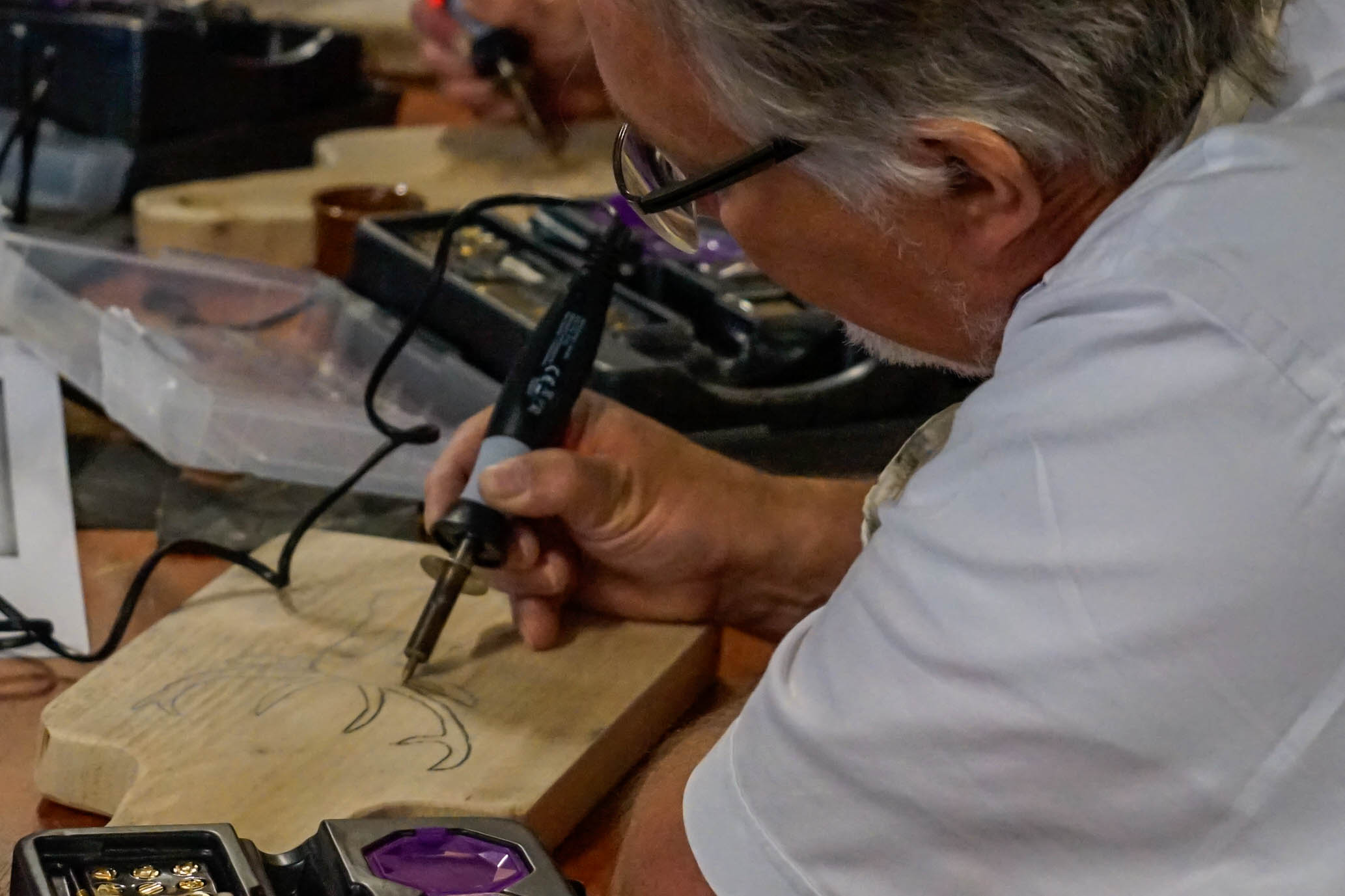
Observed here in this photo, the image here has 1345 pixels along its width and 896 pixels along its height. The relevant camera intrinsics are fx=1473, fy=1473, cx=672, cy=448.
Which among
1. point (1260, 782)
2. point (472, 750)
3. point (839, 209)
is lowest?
point (472, 750)

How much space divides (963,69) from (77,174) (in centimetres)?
112

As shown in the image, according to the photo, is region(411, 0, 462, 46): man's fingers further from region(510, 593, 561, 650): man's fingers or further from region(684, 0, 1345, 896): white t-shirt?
region(684, 0, 1345, 896): white t-shirt

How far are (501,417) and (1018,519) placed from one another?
1.47 ft

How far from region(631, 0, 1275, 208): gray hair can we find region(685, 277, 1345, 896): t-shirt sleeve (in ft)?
0.29

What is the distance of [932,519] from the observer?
537 millimetres

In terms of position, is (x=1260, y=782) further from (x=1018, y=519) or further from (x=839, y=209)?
(x=839, y=209)

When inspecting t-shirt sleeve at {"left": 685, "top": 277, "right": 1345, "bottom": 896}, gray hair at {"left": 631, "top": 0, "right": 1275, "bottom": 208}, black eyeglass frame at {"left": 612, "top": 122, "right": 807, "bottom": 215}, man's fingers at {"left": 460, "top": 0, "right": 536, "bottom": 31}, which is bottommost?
man's fingers at {"left": 460, "top": 0, "right": 536, "bottom": 31}

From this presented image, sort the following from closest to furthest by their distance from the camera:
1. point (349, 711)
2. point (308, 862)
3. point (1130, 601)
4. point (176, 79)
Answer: point (1130, 601) < point (308, 862) < point (349, 711) < point (176, 79)

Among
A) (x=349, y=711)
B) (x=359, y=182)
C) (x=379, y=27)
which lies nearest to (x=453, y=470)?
(x=349, y=711)

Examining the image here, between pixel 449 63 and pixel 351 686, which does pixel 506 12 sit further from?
pixel 351 686

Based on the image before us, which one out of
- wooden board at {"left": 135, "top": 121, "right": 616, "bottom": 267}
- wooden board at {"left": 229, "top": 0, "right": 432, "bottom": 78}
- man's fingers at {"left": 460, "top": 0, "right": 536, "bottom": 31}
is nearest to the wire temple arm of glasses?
wooden board at {"left": 135, "top": 121, "right": 616, "bottom": 267}

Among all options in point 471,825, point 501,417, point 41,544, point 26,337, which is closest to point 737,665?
point 501,417

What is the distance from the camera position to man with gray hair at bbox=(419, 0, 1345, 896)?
0.49 metres

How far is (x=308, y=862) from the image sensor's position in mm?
608
